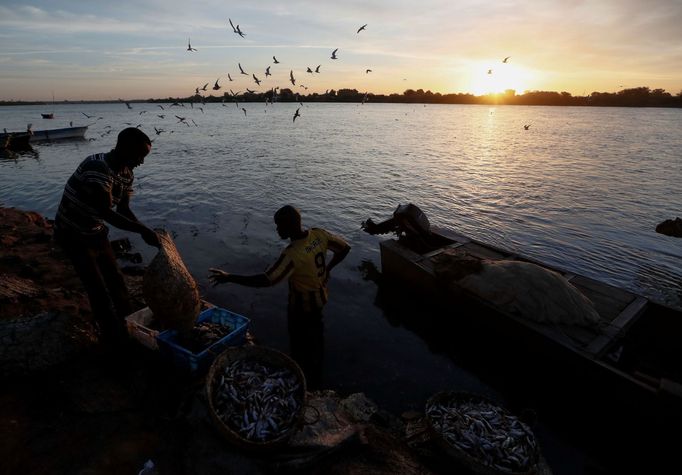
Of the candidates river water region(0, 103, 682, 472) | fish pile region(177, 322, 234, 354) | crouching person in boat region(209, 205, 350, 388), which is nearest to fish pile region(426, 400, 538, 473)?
river water region(0, 103, 682, 472)

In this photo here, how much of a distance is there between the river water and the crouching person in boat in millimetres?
2027

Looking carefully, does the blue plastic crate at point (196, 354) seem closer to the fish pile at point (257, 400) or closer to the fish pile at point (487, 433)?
the fish pile at point (257, 400)

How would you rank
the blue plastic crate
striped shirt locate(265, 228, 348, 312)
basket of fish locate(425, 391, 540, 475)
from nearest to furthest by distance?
1. basket of fish locate(425, 391, 540, 475)
2. the blue plastic crate
3. striped shirt locate(265, 228, 348, 312)

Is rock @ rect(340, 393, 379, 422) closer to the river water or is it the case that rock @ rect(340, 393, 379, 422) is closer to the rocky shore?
the rocky shore

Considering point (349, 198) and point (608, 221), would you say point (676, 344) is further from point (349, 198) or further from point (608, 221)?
point (349, 198)

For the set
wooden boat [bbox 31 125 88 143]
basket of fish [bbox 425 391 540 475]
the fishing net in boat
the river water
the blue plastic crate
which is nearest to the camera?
basket of fish [bbox 425 391 540 475]

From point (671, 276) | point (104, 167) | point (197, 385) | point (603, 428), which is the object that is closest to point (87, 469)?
point (197, 385)

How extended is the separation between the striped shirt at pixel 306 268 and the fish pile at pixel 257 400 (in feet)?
4.17

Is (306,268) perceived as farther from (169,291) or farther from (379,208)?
(379,208)

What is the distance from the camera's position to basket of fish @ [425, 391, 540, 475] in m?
4.58

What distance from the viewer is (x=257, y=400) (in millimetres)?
4648

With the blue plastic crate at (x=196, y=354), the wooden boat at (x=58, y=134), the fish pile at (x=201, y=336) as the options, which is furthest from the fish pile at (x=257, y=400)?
the wooden boat at (x=58, y=134)

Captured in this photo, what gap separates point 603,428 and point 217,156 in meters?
36.1

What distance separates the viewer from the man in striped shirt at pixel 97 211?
4.64 m
